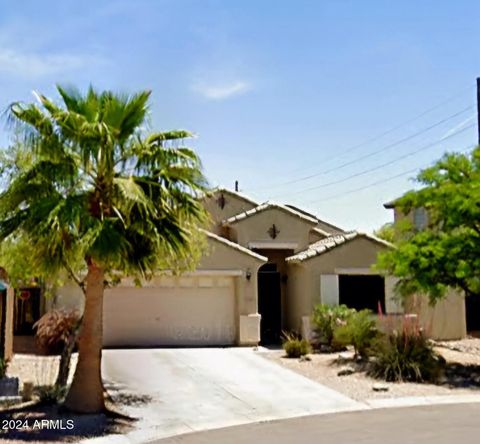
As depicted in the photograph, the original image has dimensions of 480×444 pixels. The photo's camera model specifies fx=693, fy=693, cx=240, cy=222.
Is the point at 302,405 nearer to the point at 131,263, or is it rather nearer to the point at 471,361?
the point at 131,263

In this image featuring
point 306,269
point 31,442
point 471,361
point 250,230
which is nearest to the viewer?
point 31,442

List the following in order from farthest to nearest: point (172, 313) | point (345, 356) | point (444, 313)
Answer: point (444, 313), point (172, 313), point (345, 356)

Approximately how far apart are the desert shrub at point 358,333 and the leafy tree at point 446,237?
1.97 m

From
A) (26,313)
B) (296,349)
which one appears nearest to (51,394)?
(296,349)

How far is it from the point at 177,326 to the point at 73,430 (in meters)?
12.4

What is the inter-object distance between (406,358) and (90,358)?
8294 millimetres

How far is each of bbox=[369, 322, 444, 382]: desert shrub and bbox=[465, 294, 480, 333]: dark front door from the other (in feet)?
36.5

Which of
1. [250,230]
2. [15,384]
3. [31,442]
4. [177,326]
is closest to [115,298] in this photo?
[177,326]

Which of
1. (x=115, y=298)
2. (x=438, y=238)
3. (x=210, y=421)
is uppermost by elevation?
(x=438, y=238)

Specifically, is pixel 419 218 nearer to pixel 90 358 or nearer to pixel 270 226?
pixel 270 226

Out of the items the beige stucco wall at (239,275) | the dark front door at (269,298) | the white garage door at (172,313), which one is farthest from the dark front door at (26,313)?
the dark front door at (269,298)

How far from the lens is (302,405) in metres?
14.1

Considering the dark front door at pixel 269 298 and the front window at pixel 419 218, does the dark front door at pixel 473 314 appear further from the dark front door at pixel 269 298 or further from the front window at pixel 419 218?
the dark front door at pixel 269 298

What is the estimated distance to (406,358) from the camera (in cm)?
1723
